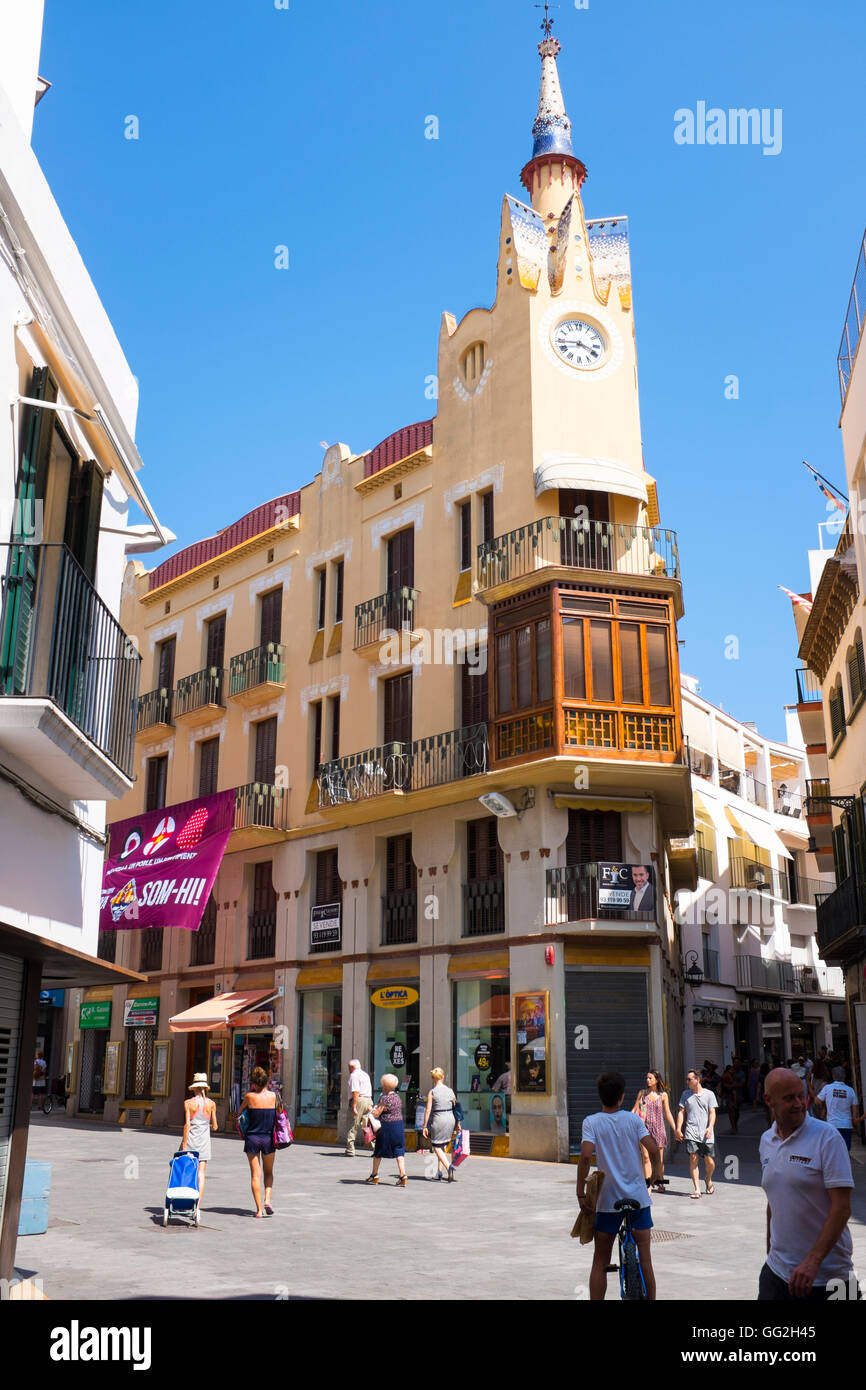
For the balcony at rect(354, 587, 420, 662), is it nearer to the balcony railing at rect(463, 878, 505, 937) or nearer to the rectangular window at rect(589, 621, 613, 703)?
the rectangular window at rect(589, 621, 613, 703)

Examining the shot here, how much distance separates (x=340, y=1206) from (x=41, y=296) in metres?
11.5

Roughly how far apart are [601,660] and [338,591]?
31.1 feet

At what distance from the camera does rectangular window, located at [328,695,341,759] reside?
100ft

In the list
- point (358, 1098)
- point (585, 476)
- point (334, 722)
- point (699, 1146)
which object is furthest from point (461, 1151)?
point (585, 476)

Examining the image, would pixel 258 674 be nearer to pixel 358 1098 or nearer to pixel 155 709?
pixel 155 709

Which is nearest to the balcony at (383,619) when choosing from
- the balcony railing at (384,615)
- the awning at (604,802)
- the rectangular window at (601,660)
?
the balcony railing at (384,615)

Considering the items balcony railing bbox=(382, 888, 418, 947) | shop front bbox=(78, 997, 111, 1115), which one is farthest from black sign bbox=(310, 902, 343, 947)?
shop front bbox=(78, 997, 111, 1115)

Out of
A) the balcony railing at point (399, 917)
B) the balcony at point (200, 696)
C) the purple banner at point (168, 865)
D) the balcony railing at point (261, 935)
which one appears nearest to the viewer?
the balcony railing at point (399, 917)

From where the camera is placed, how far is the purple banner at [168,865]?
28.0 metres

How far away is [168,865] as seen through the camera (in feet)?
96.9

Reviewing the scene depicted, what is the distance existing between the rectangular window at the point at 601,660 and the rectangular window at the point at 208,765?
14.0 metres

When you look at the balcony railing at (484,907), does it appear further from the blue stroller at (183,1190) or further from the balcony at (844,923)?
the blue stroller at (183,1190)

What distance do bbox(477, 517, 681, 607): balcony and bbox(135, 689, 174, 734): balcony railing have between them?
13.9 metres
